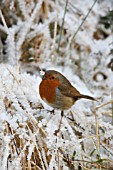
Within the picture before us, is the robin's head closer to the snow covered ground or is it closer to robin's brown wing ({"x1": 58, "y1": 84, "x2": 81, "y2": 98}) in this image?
robin's brown wing ({"x1": 58, "y1": 84, "x2": 81, "y2": 98})

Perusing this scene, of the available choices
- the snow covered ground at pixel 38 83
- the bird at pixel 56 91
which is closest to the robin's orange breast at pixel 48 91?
the bird at pixel 56 91

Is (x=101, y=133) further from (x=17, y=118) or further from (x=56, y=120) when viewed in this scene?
(x=17, y=118)

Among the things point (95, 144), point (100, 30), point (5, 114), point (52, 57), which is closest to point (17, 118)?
point (5, 114)

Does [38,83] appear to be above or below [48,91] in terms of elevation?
above

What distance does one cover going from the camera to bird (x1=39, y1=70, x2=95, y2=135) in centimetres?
286

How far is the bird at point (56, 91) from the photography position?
286 cm

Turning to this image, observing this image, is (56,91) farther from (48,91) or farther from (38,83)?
(38,83)

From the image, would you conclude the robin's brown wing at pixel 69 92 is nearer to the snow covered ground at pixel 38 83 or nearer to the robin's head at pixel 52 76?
the robin's head at pixel 52 76

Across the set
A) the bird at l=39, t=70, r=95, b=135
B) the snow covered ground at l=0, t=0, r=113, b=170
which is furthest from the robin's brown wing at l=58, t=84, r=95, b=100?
the snow covered ground at l=0, t=0, r=113, b=170

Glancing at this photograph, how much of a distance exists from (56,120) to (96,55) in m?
1.64

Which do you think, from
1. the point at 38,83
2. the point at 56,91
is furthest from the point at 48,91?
the point at 38,83

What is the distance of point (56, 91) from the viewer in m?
2.91

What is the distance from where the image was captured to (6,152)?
2455 millimetres

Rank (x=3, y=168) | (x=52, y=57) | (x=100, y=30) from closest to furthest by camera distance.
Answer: (x=3, y=168) → (x=52, y=57) → (x=100, y=30)
